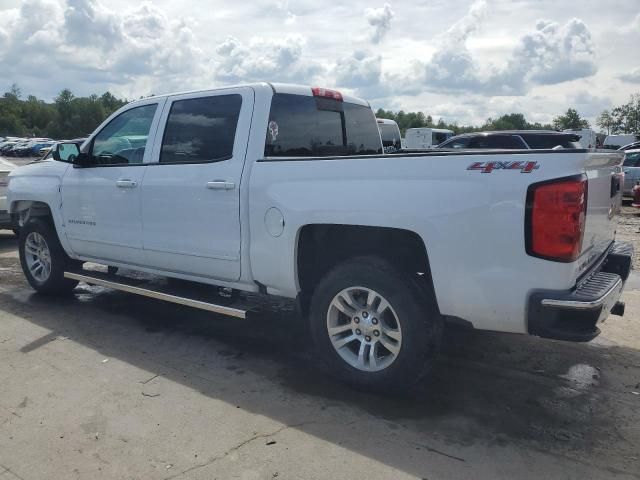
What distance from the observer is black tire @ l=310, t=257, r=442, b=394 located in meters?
3.77

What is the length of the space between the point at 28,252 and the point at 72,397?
3290 millimetres

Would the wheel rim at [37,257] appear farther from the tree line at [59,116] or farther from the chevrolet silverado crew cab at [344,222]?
the tree line at [59,116]

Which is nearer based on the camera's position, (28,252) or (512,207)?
(512,207)

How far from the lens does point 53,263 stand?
6480 millimetres

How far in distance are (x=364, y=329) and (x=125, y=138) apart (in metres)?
3.18

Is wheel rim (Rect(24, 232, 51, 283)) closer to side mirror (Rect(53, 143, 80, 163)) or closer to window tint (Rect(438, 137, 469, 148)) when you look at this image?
side mirror (Rect(53, 143, 80, 163))

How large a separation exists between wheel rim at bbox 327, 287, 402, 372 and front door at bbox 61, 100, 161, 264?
225 cm

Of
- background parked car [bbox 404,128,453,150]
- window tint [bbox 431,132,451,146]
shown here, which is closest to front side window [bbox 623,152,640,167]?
background parked car [bbox 404,128,453,150]

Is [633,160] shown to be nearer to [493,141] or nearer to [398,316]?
[493,141]

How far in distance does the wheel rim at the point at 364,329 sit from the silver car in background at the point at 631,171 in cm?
1484

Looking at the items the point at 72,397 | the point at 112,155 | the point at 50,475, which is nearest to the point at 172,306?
the point at 112,155

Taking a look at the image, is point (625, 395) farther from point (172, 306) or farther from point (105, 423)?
point (172, 306)

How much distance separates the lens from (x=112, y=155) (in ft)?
19.0

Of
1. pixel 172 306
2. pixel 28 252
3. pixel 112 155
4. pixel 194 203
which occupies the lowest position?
pixel 172 306
